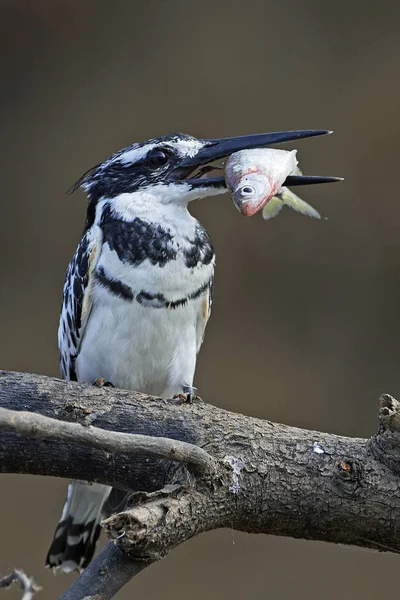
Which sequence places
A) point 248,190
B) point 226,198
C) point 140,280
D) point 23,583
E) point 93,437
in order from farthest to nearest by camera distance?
point 226,198 < point 140,280 < point 248,190 < point 23,583 < point 93,437

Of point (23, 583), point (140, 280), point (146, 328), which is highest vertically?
point (140, 280)

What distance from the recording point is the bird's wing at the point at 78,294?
2.07m

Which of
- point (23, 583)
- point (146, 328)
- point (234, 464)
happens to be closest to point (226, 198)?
point (146, 328)

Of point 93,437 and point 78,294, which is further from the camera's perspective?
point 78,294

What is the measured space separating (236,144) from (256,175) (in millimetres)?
315

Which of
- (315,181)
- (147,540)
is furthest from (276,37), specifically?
(147,540)

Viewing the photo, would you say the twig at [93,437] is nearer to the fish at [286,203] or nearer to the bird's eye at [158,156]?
the fish at [286,203]

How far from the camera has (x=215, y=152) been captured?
81.4 inches

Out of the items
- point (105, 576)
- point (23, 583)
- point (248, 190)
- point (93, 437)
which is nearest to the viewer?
point (93, 437)

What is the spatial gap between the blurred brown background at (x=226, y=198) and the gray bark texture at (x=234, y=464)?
1777 mm

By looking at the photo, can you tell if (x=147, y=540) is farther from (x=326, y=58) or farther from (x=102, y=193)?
(x=326, y=58)

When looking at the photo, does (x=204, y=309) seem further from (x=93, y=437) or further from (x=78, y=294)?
(x=93, y=437)

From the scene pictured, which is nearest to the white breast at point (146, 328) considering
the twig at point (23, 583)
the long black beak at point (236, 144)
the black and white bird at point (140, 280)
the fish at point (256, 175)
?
the black and white bird at point (140, 280)

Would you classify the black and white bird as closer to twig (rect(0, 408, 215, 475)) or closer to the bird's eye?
the bird's eye
